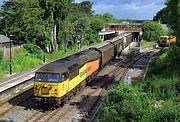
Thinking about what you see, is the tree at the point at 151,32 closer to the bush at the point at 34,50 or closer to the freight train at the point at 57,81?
the bush at the point at 34,50

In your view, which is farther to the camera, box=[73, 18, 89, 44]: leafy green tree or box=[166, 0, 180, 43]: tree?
box=[73, 18, 89, 44]: leafy green tree

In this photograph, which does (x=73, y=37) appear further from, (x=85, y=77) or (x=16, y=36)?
(x=85, y=77)

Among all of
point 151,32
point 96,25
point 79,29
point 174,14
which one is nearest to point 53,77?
point 174,14

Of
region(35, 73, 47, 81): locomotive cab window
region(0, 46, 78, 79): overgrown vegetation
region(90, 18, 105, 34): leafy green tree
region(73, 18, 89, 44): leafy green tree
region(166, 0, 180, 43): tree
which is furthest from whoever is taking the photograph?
region(90, 18, 105, 34): leafy green tree

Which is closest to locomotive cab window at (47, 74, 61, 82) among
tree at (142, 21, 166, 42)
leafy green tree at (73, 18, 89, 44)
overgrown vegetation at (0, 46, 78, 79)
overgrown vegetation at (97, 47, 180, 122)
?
overgrown vegetation at (97, 47, 180, 122)

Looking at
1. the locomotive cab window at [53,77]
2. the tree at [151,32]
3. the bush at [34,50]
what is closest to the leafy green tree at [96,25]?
the tree at [151,32]

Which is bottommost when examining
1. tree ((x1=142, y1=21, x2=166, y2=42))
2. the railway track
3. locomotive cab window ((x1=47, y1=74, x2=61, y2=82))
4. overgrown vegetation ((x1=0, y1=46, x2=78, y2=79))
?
the railway track

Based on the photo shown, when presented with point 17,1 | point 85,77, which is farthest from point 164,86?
point 17,1

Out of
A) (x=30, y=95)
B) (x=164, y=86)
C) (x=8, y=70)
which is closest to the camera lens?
(x=164, y=86)

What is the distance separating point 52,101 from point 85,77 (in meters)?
8.16

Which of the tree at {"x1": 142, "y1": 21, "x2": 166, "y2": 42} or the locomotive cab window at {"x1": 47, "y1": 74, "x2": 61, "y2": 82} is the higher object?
the tree at {"x1": 142, "y1": 21, "x2": 166, "y2": 42}

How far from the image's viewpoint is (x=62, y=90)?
25.3 metres

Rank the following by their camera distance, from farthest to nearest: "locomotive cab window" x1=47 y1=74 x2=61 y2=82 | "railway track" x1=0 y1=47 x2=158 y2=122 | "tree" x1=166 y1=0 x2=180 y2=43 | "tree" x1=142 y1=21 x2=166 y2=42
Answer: "tree" x1=142 y1=21 x2=166 y2=42
"tree" x1=166 y1=0 x2=180 y2=43
"locomotive cab window" x1=47 y1=74 x2=61 y2=82
"railway track" x1=0 y1=47 x2=158 y2=122

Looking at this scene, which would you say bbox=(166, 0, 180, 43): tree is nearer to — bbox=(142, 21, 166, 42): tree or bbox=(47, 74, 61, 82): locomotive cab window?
bbox=(47, 74, 61, 82): locomotive cab window
